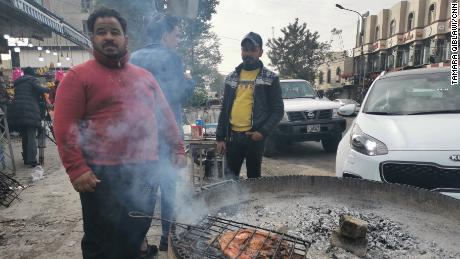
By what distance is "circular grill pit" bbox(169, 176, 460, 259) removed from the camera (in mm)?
1863

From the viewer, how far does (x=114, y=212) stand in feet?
7.22

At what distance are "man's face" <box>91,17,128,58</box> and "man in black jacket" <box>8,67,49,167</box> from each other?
18.4 feet

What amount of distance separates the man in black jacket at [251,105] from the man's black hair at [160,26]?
81 centimetres

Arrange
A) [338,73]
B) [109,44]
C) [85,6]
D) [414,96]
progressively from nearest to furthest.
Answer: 1. [109,44]
2. [414,96]
3. [85,6]
4. [338,73]

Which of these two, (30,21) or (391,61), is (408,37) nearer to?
(391,61)

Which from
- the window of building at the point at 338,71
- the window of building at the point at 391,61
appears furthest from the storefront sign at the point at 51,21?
the window of building at the point at 338,71

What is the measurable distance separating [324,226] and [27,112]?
6.65 metres

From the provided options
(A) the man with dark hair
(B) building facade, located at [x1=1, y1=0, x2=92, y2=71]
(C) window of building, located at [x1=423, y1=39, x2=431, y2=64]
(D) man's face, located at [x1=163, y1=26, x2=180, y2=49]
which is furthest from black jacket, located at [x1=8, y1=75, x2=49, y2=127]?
(C) window of building, located at [x1=423, y1=39, x2=431, y2=64]

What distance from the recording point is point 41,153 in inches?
287

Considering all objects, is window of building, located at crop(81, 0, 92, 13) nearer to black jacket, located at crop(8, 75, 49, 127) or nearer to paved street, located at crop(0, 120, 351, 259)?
black jacket, located at crop(8, 75, 49, 127)

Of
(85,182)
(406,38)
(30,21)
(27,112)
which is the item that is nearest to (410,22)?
(406,38)

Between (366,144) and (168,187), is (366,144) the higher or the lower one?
the higher one

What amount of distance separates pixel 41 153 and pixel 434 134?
24.6 feet

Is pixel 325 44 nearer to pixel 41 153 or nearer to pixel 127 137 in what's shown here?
pixel 41 153
